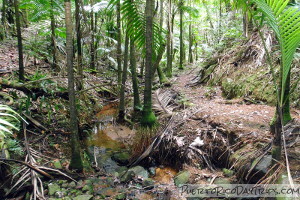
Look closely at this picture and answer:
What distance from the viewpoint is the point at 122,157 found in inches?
157

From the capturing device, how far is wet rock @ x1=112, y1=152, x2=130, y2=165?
12.7ft

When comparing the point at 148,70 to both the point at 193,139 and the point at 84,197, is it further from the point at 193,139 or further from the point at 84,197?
the point at 84,197

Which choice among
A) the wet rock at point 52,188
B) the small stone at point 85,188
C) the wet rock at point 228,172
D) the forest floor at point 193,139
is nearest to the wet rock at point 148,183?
the forest floor at point 193,139

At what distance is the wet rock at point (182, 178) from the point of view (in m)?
3.13

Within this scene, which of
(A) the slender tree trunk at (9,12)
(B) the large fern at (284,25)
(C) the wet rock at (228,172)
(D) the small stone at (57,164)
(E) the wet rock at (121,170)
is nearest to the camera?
(B) the large fern at (284,25)

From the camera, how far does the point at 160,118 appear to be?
4258 millimetres

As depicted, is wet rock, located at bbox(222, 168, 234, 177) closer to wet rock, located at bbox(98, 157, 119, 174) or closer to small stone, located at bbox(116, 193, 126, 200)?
small stone, located at bbox(116, 193, 126, 200)

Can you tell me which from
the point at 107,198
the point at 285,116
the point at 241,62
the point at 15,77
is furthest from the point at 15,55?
the point at 285,116

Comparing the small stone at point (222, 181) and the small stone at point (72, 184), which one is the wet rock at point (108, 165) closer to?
the small stone at point (72, 184)

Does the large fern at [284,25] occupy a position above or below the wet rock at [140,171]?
above

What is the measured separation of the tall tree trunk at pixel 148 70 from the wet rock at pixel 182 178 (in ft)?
2.88

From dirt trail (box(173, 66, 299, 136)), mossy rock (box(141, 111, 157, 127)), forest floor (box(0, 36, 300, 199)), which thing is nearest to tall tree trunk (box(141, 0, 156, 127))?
mossy rock (box(141, 111, 157, 127))

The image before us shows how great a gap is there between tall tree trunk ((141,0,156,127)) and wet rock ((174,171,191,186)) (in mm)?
879

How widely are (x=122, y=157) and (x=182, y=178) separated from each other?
1.27 meters
